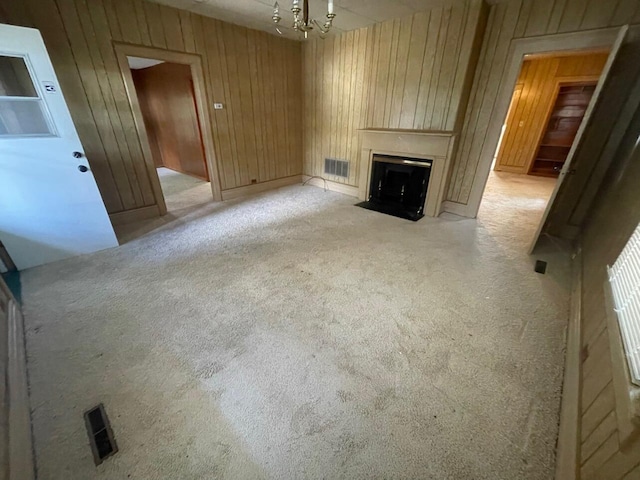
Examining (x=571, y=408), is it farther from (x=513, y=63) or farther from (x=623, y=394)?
(x=513, y=63)

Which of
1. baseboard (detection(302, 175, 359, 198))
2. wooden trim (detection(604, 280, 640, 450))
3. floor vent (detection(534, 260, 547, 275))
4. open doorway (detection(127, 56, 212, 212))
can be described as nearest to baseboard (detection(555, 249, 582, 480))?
wooden trim (detection(604, 280, 640, 450))

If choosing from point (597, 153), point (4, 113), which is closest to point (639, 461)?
point (597, 153)

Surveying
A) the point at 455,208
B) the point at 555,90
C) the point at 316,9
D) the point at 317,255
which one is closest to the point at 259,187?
the point at 317,255

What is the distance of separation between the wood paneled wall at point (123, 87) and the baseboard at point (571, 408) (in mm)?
4489

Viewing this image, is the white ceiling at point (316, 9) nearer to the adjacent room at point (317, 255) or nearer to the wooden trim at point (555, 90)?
the adjacent room at point (317, 255)

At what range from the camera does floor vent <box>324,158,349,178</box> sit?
15.6 ft

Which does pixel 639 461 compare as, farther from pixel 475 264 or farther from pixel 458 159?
pixel 458 159

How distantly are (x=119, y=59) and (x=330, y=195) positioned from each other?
3.35m

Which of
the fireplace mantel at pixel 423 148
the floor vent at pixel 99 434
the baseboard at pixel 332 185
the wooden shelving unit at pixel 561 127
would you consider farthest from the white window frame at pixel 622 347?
the wooden shelving unit at pixel 561 127

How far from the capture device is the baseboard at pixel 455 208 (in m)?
3.80

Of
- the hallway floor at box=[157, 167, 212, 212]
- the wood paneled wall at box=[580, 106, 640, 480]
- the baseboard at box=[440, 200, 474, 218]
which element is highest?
the wood paneled wall at box=[580, 106, 640, 480]

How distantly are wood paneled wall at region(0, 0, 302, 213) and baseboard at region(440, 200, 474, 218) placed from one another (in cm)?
307

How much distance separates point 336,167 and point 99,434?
4545mm

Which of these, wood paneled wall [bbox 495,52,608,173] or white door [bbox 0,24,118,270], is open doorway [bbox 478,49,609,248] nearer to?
wood paneled wall [bbox 495,52,608,173]
